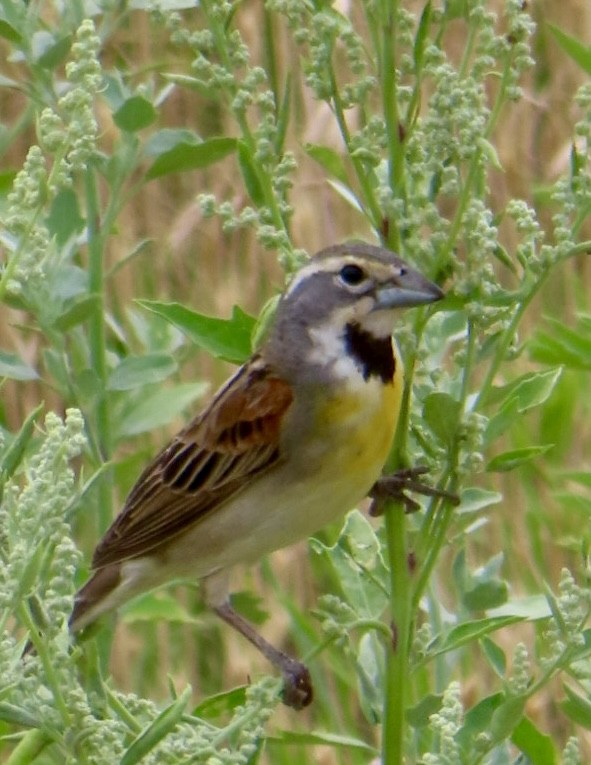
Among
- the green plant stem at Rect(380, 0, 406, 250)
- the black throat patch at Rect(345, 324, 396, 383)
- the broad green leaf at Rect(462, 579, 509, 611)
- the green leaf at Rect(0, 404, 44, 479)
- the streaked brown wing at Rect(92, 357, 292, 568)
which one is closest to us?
the green leaf at Rect(0, 404, 44, 479)

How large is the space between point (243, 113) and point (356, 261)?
50 centimetres

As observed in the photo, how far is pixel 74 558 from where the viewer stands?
5.39 feet

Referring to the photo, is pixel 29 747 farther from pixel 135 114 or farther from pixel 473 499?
pixel 135 114

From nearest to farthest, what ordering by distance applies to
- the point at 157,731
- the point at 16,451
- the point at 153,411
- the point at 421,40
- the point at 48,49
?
1. the point at 157,731
2. the point at 16,451
3. the point at 421,40
4. the point at 48,49
5. the point at 153,411

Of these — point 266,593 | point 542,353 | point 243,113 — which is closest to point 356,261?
point 542,353

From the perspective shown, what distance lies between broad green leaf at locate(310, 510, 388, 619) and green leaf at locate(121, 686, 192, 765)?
0.52m

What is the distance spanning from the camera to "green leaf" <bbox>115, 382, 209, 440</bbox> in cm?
254

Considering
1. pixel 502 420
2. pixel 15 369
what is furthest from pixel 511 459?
pixel 15 369

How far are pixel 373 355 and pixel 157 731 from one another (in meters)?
0.99

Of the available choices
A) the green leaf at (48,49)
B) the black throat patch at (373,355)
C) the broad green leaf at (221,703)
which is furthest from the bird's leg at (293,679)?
the green leaf at (48,49)

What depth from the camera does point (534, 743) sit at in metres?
2.11

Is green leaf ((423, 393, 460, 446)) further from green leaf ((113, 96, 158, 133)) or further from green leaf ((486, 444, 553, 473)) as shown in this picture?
green leaf ((113, 96, 158, 133))

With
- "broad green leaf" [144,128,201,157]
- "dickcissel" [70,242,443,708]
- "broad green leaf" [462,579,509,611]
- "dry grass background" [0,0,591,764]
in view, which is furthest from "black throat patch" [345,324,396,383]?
"dry grass background" [0,0,591,764]

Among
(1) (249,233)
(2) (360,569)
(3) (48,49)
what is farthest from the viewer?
(1) (249,233)
